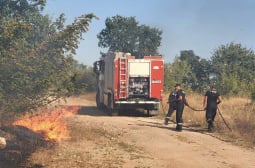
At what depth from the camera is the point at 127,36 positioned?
2206 inches

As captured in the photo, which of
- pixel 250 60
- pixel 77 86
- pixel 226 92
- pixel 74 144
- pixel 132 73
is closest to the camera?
pixel 77 86

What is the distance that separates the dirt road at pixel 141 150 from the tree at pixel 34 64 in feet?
5.27

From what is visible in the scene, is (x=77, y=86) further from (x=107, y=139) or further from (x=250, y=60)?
(x=250, y=60)

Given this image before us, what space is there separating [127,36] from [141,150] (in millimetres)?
45430

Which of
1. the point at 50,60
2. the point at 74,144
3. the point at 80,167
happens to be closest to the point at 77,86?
the point at 50,60

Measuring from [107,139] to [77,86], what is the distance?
4.26 metres

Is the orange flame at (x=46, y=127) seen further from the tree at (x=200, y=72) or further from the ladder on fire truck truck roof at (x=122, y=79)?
the tree at (x=200, y=72)

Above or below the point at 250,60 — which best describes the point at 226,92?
below

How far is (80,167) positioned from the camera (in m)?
9.05

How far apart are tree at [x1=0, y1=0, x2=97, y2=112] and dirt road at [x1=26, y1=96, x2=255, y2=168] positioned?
160cm

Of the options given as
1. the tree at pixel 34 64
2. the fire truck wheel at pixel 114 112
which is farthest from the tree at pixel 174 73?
the tree at pixel 34 64

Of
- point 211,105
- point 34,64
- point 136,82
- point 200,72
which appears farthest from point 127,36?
point 34,64

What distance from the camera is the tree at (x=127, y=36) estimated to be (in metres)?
55.5

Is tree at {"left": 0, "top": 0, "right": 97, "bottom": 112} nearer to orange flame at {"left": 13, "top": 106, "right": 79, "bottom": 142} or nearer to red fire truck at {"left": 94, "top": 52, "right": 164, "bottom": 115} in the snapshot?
orange flame at {"left": 13, "top": 106, "right": 79, "bottom": 142}
